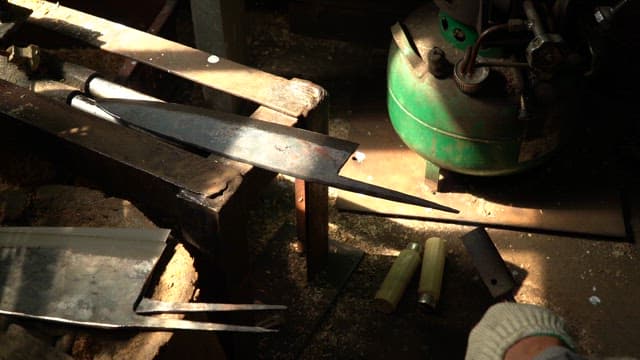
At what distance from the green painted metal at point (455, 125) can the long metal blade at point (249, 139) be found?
1147 mm

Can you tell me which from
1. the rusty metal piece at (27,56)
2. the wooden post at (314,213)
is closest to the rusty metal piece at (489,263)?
the wooden post at (314,213)

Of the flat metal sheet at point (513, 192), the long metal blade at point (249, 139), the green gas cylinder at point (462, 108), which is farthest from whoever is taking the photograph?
the flat metal sheet at point (513, 192)

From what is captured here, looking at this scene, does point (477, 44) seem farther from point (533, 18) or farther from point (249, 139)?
point (249, 139)

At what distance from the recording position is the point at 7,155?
207 cm

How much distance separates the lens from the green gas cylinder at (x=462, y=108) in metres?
2.88

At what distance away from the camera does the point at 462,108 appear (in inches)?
115

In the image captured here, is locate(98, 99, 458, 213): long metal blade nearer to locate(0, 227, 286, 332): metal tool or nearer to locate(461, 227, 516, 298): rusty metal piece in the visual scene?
locate(0, 227, 286, 332): metal tool

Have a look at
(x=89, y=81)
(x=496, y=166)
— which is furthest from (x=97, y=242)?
(x=496, y=166)

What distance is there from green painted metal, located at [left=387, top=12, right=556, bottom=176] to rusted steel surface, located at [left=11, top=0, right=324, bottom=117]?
0.96m

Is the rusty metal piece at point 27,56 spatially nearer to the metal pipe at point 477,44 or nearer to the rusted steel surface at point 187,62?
the rusted steel surface at point 187,62

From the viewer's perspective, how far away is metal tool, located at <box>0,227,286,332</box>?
60.7 inches

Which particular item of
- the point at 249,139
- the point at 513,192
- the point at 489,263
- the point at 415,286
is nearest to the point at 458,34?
the point at 513,192

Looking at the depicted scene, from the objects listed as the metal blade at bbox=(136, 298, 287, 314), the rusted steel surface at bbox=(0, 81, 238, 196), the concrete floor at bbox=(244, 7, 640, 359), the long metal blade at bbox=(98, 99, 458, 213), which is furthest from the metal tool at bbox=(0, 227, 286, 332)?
the concrete floor at bbox=(244, 7, 640, 359)

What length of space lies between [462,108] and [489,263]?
2.29ft
